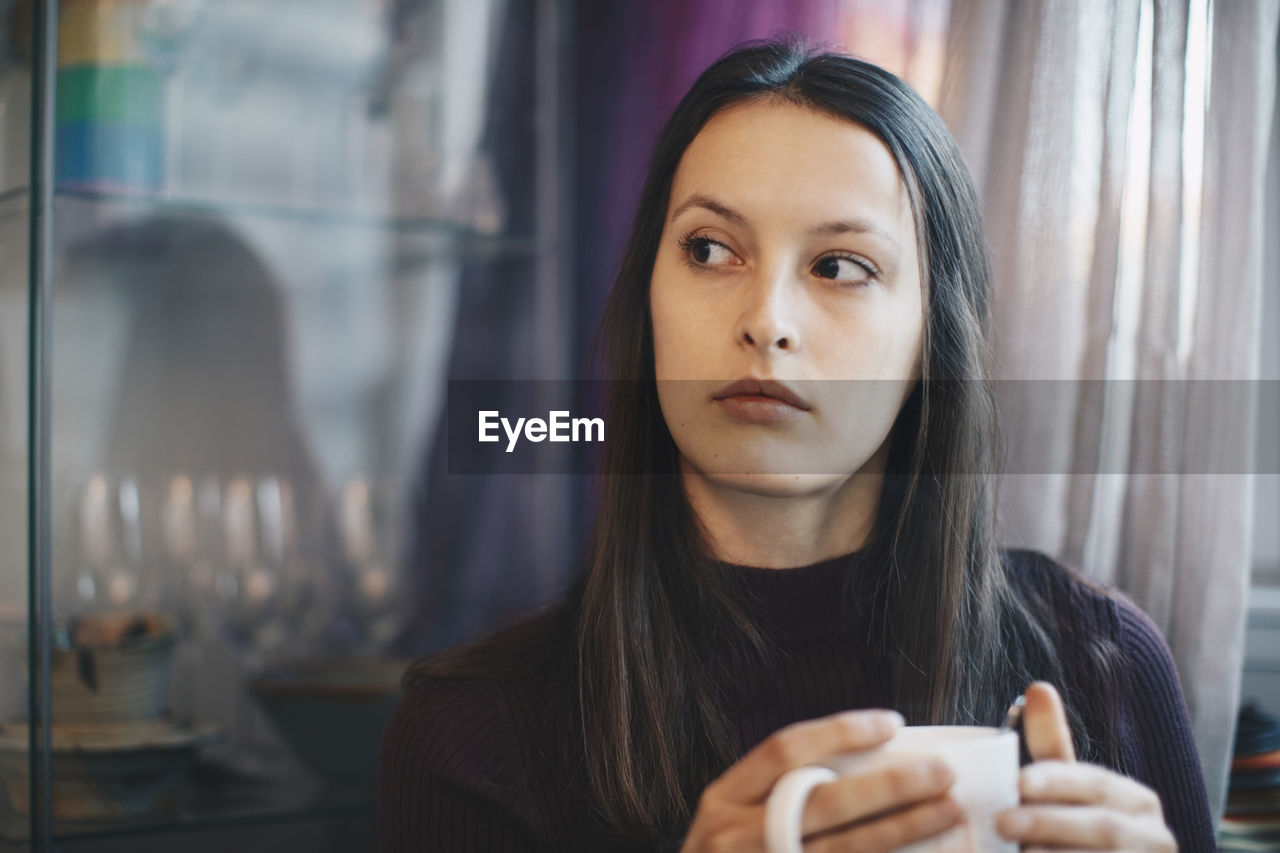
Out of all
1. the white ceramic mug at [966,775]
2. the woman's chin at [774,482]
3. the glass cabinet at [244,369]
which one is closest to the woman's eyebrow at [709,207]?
the woman's chin at [774,482]

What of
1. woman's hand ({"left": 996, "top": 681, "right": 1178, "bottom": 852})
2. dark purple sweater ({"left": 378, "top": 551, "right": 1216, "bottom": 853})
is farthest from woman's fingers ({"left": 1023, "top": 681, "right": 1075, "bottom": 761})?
dark purple sweater ({"left": 378, "top": 551, "right": 1216, "bottom": 853})

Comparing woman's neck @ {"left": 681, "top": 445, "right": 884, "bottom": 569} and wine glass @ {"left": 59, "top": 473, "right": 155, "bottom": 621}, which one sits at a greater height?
woman's neck @ {"left": 681, "top": 445, "right": 884, "bottom": 569}

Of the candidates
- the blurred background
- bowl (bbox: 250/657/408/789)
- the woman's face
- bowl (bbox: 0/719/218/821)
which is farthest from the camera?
bowl (bbox: 250/657/408/789)

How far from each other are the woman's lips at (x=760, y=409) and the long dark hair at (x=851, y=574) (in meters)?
0.07

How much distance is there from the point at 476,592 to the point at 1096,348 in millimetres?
665

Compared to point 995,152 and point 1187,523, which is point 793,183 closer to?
point 995,152

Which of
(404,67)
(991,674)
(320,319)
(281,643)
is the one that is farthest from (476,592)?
(991,674)

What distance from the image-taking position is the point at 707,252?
1.43 ft

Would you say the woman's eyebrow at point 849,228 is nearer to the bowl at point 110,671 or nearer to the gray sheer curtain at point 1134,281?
the gray sheer curtain at point 1134,281

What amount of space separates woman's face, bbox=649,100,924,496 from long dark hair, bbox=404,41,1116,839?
2 cm

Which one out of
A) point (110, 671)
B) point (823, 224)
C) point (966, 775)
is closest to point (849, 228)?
point (823, 224)

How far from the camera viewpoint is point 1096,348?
1.75 ft

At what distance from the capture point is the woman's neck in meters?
0.46

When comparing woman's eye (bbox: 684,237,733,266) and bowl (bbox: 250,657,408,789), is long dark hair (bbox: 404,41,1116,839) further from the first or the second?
bowl (bbox: 250,657,408,789)
